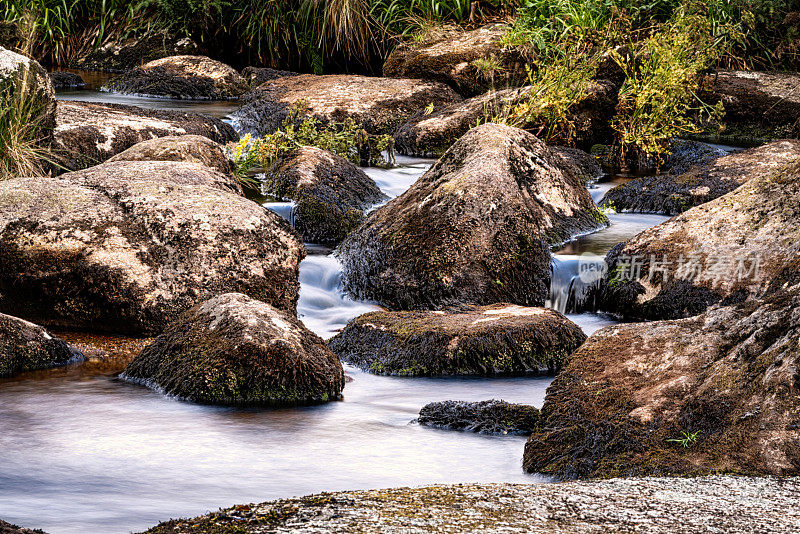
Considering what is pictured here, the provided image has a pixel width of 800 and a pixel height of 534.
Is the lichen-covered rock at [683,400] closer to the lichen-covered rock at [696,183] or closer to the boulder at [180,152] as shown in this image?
the boulder at [180,152]

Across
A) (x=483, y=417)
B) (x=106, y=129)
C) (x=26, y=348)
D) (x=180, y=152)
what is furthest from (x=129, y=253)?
(x=106, y=129)

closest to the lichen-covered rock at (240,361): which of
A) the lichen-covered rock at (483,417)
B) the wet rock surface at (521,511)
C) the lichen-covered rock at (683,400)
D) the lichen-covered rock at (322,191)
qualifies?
the lichen-covered rock at (483,417)

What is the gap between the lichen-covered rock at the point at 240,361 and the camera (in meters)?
4.63

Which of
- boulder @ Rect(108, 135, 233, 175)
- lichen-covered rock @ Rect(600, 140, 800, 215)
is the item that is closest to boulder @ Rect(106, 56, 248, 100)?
boulder @ Rect(108, 135, 233, 175)

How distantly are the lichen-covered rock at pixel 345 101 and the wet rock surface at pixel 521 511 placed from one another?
32.8ft

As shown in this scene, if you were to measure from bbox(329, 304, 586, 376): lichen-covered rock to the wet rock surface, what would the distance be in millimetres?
2930

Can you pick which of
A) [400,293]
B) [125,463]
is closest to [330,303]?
[400,293]

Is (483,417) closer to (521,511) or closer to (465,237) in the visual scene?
(521,511)

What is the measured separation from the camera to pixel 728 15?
13.1m

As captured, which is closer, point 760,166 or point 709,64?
point 760,166

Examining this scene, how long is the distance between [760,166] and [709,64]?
12.5 ft

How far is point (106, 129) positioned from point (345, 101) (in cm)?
373

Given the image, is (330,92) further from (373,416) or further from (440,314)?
(373,416)

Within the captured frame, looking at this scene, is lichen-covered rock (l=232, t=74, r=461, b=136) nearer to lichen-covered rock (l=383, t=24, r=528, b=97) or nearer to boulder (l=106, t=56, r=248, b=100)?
lichen-covered rock (l=383, t=24, r=528, b=97)
